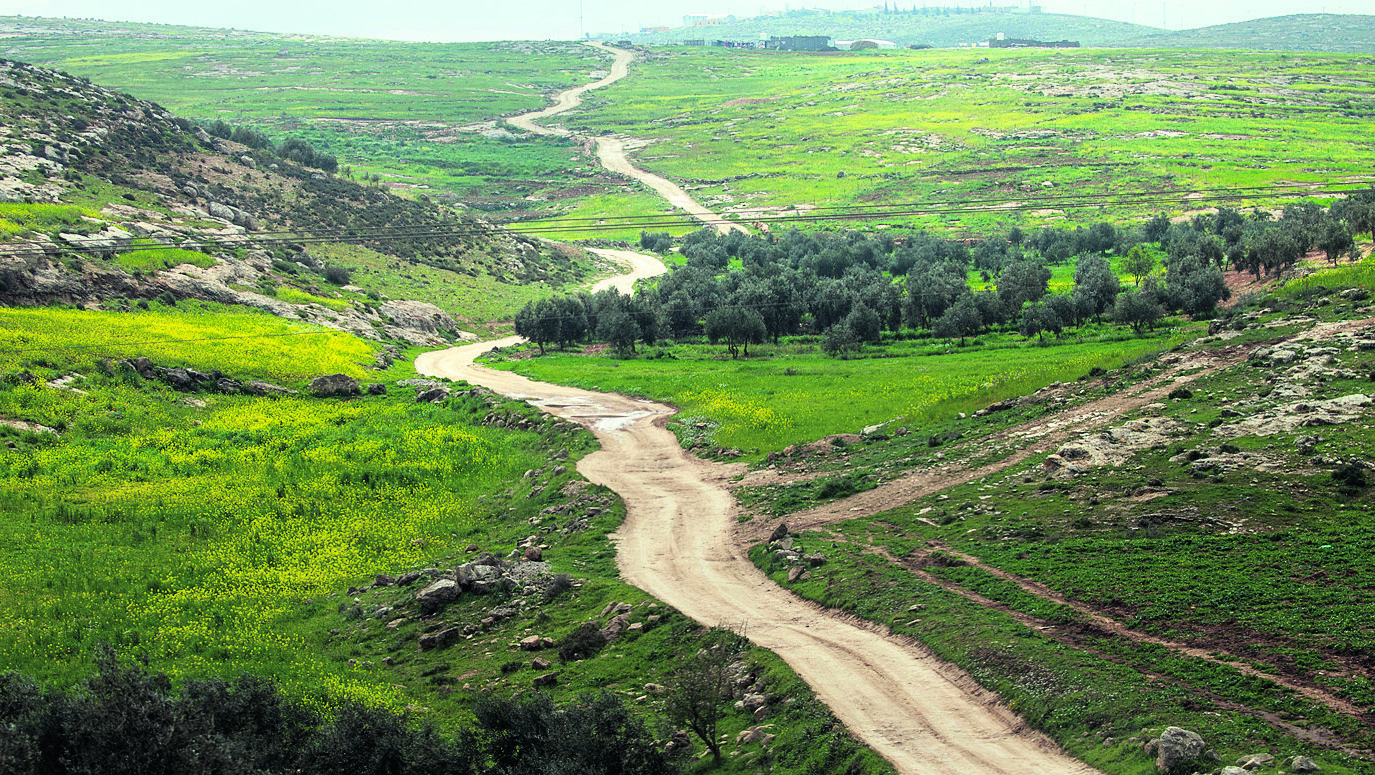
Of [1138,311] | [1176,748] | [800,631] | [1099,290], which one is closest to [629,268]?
[1099,290]

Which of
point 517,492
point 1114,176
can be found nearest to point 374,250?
point 517,492

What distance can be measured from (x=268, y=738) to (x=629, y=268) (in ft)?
423

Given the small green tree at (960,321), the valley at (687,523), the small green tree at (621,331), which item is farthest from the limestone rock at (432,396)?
the small green tree at (960,321)

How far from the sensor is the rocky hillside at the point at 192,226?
256 ft

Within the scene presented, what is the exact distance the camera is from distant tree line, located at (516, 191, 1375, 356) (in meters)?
80.1

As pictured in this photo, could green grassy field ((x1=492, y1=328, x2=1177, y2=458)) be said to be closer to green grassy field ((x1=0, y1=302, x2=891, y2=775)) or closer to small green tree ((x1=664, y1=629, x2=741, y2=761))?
green grassy field ((x1=0, y1=302, x2=891, y2=775))

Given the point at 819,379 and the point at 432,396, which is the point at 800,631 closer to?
the point at 819,379

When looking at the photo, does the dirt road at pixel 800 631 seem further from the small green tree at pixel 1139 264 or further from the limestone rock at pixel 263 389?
the small green tree at pixel 1139 264

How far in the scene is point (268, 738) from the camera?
22.8 m

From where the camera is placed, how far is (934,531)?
31484mm

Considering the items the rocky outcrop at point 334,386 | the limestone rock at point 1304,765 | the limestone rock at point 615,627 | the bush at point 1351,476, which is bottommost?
the rocky outcrop at point 334,386

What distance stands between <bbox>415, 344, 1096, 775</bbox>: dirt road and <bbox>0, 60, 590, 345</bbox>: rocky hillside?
165 feet

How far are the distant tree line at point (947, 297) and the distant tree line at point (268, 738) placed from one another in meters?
59.7

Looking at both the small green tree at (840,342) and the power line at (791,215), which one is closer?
the small green tree at (840,342)
